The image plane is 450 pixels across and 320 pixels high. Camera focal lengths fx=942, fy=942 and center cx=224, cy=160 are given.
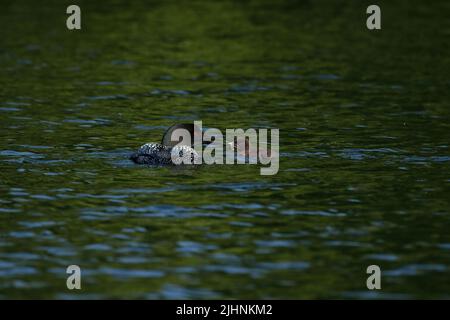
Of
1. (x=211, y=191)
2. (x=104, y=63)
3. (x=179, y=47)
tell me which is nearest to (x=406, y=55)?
(x=179, y=47)

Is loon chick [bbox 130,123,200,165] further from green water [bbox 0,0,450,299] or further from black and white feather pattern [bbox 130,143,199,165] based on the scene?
green water [bbox 0,0,450,299]

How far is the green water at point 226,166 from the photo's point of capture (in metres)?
12.4

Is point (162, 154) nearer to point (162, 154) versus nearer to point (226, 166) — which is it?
point (162, 154)

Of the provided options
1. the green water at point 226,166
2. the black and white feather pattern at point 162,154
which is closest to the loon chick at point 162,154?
the black and white feather pattern at point 162,154

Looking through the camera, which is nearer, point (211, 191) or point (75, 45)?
point (211, 191)

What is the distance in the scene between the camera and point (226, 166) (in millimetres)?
17438

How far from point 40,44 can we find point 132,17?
5178 mm

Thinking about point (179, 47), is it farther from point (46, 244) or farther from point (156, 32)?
point (46, 244)

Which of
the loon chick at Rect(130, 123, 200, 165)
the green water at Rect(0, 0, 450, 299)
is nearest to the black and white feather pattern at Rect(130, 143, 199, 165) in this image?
the loon chick at Rect(130, 123, 200, 165)

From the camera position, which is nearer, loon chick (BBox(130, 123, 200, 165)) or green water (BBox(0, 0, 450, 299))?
green water (BBox(0, 0, 450, 299))

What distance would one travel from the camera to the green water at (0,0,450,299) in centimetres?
1240

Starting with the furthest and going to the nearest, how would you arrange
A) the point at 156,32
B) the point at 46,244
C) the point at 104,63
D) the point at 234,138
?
the point at 156,32, the point at 104,63, the point at 234,138, the point at 46,244

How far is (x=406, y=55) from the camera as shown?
94.3 feet
